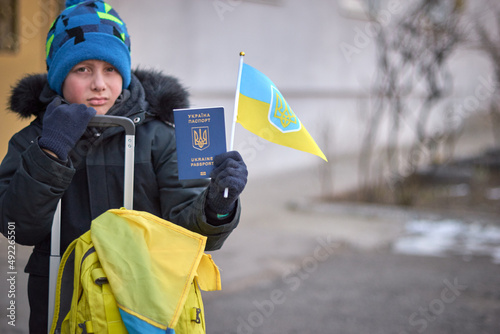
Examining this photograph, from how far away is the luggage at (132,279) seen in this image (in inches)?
64.6

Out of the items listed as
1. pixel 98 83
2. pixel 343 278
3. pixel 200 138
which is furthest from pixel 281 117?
pixel 343 278

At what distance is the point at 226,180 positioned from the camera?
1.73 metres

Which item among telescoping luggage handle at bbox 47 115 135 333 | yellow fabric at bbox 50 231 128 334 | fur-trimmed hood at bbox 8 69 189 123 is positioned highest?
fur-trimmed hood at bbox 8 69 189 123

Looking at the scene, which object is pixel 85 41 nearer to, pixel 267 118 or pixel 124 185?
pixel 124 185

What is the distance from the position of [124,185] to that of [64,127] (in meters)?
0.29

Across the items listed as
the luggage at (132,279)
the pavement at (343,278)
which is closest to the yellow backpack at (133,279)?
the luggage at (132,279)

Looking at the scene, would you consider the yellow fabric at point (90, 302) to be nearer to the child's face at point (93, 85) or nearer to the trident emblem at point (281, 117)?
the child's face at point (93, 85)

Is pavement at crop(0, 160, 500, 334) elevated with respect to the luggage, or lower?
lower

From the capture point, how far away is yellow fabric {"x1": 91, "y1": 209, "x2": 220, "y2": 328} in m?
1.64

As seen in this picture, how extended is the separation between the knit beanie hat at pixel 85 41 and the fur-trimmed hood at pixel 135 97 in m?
0.06

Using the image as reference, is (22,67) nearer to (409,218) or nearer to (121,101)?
(409,218)

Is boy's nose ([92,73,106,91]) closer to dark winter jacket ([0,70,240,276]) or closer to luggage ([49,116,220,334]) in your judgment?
dark winter jacket ([0,70,240,276])

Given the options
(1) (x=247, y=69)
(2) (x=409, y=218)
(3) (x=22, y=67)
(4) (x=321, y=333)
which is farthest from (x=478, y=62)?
(1) (x=247, y=69)

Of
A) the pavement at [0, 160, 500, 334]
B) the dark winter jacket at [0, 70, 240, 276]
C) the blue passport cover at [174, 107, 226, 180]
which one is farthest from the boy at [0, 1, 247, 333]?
the pavement at [0, 160, 500, 334]
